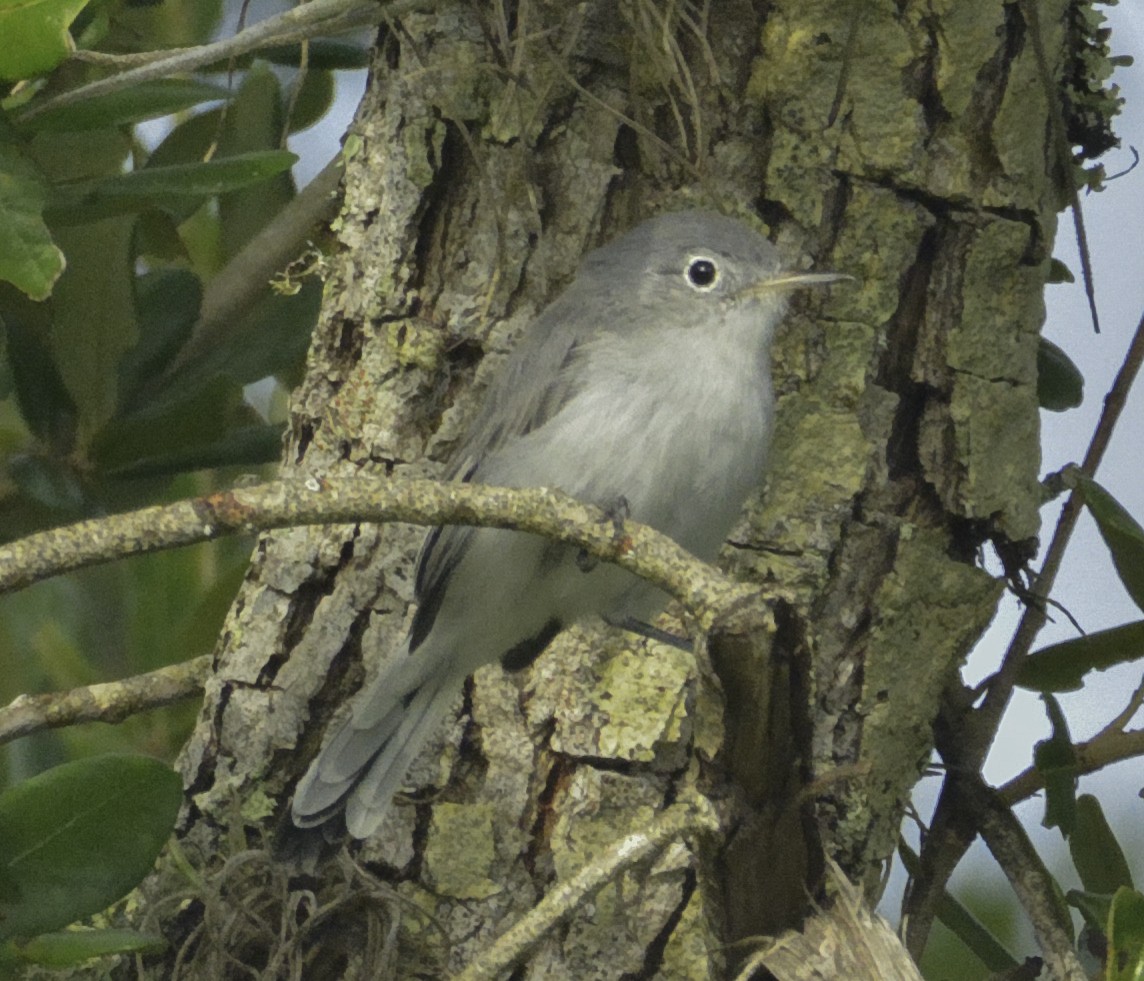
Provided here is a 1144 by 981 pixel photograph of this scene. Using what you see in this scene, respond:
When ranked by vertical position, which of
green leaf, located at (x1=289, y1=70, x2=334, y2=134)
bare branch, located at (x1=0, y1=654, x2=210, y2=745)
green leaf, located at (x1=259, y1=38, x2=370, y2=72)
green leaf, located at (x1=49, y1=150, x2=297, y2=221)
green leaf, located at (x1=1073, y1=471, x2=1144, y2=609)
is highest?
green leaf, located at (x1=259, y1=38, x2=370, y2=72)

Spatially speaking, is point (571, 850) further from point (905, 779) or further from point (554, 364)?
point (554, 364)

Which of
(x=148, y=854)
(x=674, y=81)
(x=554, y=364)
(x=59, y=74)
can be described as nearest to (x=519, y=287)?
(x=554, y=364)

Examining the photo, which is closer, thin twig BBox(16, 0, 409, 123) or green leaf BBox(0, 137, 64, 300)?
green leaf BBox(0, 137, 64, 300)

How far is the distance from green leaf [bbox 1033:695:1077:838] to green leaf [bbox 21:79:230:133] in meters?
1.70

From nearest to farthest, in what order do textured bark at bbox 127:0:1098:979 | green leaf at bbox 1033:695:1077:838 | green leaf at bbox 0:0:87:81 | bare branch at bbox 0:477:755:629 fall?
bare branch at bbox 0:477:755:629 → green leaf at bbox 0:0:87:81 → textured bark at bbox 127:0:1098:979 → green leaf at bbox 1033:695:1077:838

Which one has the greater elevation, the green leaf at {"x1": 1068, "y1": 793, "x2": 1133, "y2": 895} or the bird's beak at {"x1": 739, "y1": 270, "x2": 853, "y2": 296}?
the bird's beak at {"x1": 739, "y1": 270, "x2": 853, "y2": 296}

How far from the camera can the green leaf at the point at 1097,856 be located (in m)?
2.74

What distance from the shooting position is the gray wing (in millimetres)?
2568

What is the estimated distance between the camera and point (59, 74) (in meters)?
2.88

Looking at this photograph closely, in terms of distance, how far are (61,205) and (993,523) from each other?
154cm

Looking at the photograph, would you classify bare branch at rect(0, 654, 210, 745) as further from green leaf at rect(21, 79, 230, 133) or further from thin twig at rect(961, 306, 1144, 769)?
thin twig at rect(961, 306, 1144, 769)

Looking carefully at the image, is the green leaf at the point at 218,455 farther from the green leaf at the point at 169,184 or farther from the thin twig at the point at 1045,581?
the thin twig at the point at 1045,581

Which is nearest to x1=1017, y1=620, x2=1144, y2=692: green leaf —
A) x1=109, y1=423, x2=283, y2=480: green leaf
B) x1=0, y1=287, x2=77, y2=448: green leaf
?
x1=109, y1=423, x2=283, y2=480: green leaf

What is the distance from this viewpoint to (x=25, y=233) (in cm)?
213
